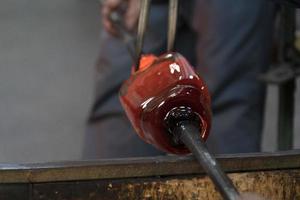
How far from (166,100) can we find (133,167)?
0.08 m

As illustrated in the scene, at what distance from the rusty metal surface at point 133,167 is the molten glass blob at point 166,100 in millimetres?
22

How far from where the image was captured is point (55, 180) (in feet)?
2.27

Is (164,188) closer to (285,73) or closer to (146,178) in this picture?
(146,178)

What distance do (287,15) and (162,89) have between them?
27.8 inches

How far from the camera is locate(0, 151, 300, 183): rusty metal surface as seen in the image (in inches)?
26.8

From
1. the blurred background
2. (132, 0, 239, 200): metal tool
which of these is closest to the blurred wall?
the blurred background

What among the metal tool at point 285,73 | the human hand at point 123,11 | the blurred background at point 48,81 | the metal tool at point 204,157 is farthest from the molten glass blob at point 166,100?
the blurred background at point 48,81

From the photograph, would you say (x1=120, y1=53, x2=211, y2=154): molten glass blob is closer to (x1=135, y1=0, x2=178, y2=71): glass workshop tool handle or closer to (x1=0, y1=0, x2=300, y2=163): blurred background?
(x1=135, y1=0, x2=178, y2=71): glass workshop tool handle

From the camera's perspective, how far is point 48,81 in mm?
2986

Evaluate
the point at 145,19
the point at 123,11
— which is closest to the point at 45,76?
the point at 123,11

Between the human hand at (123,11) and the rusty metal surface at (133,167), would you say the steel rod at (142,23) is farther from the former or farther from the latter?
the human hand at (123,11)

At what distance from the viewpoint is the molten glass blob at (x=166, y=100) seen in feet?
2.21

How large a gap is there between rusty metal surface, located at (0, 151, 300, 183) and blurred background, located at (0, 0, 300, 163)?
5.27ft

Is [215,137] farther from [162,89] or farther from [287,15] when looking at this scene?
[162,89]
